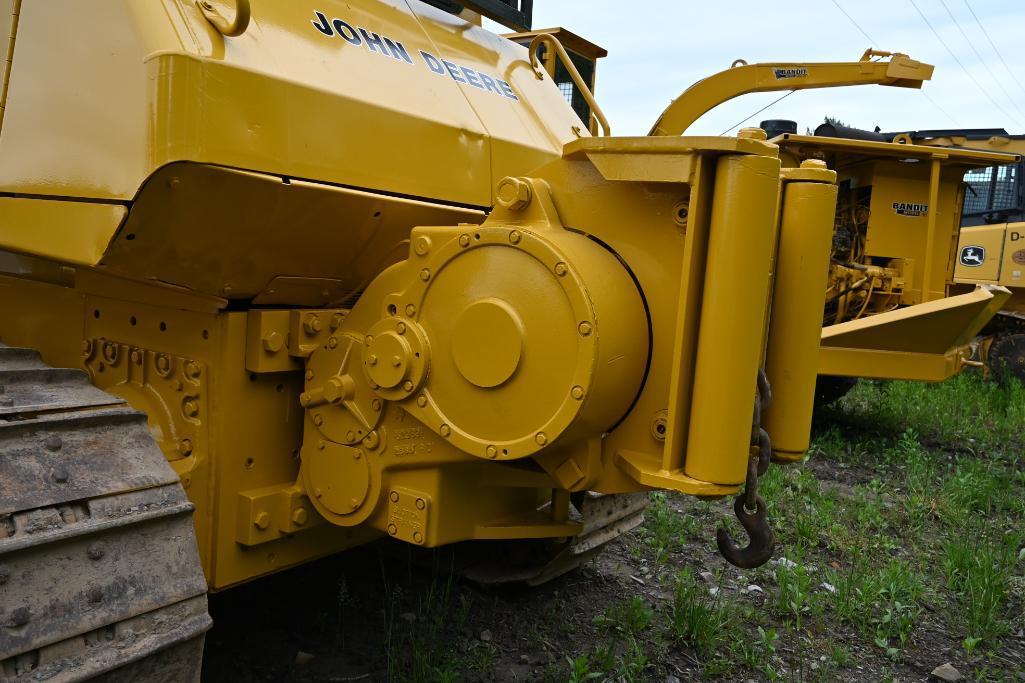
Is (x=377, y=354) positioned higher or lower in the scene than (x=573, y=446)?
higher

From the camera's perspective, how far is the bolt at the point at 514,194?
209 centimetres

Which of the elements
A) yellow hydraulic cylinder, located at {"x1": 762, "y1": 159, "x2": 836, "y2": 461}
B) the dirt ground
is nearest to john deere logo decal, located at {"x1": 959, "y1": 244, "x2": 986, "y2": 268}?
the dirt ground

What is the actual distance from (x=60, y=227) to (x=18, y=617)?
3.07 ft

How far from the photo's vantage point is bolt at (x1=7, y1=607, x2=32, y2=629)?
1602mm

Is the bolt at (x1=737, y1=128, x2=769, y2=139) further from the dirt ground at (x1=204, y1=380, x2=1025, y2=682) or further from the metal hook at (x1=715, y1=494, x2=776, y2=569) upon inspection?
the dirt ground at (x1=204, y1=380, x2=1025, y2=682)

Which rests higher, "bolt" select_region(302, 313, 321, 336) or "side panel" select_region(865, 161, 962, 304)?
"side panel" select_region(865, 161, 962, 304)

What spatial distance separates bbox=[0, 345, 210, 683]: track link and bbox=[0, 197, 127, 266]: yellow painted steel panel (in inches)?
12.7

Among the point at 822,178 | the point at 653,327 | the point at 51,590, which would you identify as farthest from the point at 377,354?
the point at 822,178

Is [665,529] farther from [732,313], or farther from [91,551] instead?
[91,551]

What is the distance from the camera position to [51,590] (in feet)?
5.47

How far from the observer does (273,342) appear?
7.65ft

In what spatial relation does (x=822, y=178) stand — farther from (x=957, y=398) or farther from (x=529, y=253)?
(x=957, y=398)

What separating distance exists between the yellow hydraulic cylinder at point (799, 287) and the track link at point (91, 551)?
1.39 metres

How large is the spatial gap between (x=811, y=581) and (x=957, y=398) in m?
4.69
